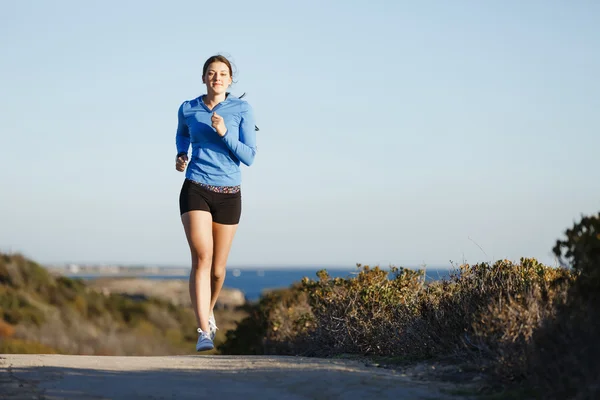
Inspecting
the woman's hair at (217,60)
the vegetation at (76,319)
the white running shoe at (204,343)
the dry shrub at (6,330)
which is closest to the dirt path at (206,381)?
the white running shoe at (204,343)

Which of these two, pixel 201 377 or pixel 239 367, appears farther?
pixel 239 367

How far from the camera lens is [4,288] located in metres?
23.9

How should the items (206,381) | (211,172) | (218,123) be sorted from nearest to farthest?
(206,381)
(218,123)
(211,172)

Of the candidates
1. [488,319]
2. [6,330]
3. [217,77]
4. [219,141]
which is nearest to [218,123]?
[219,141]

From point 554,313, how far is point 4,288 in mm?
20874

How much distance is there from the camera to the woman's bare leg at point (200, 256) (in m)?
7.90

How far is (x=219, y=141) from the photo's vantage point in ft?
26.7

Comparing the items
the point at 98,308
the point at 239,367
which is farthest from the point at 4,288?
the point at 239,367

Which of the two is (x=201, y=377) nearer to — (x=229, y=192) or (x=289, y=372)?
(x=289, y=372)

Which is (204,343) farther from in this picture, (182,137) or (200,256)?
(182,137)

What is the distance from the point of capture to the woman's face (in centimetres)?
823

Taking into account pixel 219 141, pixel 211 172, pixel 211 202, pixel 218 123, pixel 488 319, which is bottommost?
pixel 488 319

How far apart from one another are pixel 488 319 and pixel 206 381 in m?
2.30

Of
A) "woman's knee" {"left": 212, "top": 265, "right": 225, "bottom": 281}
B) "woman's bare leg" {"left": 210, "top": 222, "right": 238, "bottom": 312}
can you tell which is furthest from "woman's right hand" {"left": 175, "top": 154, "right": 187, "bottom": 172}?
"woman's knee" {"left": 212, "top": 265, "right": 225, "bottom": 281}
